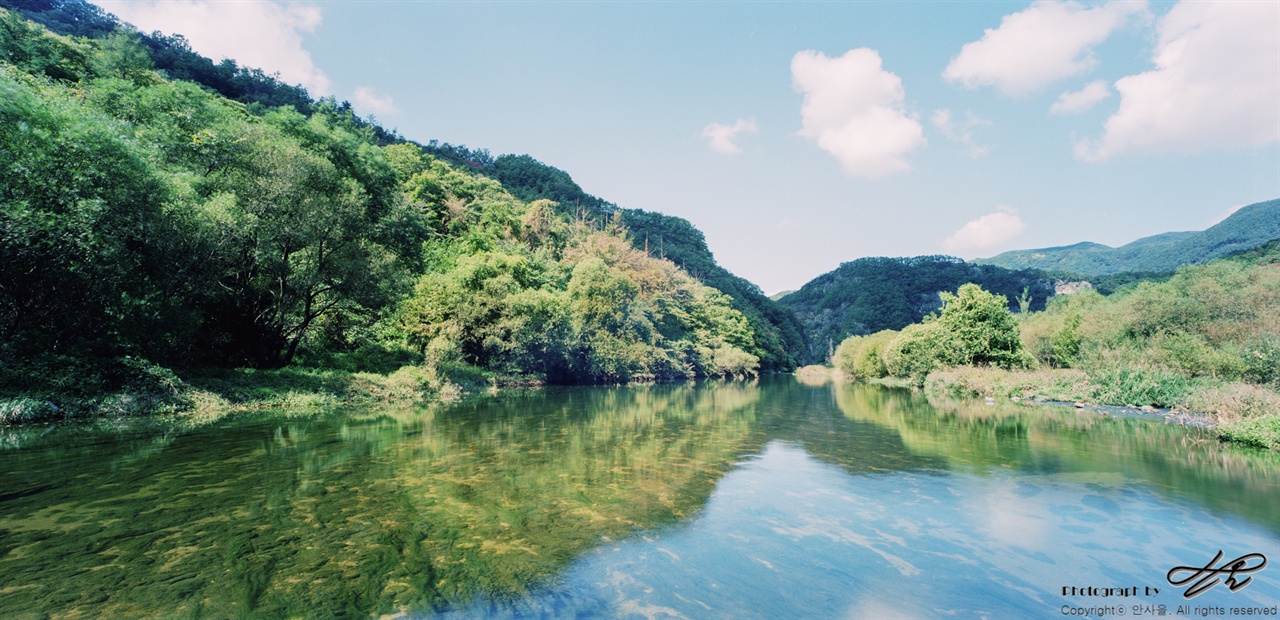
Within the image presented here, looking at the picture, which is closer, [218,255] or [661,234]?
[218,255]

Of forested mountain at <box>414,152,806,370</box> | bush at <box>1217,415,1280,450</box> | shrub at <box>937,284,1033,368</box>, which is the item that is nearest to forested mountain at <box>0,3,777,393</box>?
shrub at <box>937,284,1033,368</box>

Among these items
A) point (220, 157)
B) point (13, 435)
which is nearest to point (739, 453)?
point (13, 435)

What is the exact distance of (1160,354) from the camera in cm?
2923

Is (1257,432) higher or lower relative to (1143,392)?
lower

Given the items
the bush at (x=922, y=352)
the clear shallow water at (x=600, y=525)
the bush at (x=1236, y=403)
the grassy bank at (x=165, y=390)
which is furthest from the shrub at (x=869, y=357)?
the grassy bank at (x=165, y=390)

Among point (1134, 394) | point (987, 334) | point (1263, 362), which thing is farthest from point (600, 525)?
point (987, 334)

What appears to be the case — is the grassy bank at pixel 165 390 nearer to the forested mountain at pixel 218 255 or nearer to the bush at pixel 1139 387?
the forested mountain at pixel 218 255

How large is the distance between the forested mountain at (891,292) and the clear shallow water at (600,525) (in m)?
136

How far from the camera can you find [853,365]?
235 ft

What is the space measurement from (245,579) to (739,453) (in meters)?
11.3

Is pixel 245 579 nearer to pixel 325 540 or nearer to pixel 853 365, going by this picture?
pixel 325 540

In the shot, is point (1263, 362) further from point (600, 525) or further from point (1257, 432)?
point (600, 525)

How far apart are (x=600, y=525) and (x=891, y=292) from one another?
16209cm

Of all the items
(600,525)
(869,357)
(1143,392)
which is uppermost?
(869,357)
